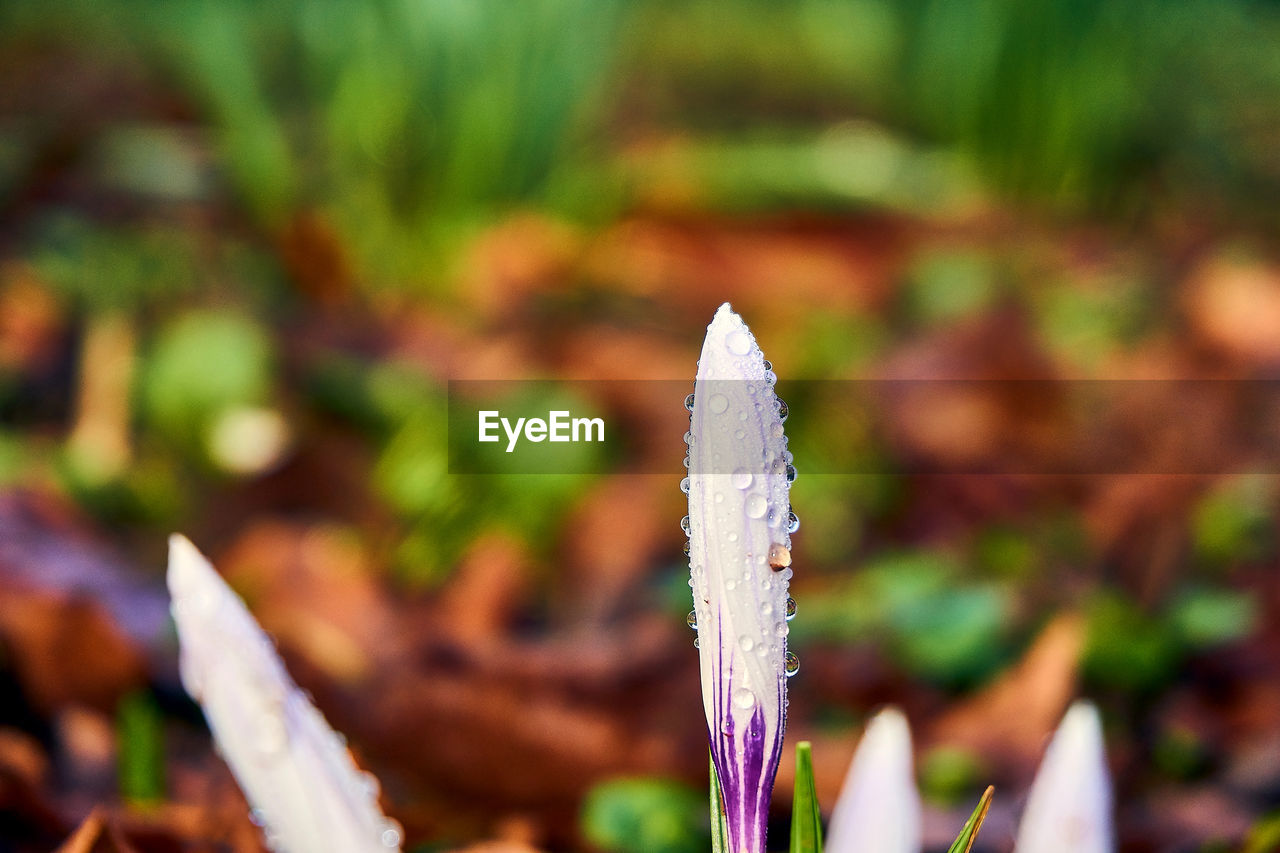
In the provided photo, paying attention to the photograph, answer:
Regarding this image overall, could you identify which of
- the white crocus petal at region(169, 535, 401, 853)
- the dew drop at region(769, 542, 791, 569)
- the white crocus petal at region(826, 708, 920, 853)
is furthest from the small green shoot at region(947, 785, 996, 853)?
the white crocus petal at region(169, 535, 401, 853)

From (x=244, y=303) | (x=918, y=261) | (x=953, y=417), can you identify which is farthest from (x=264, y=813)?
(x=918, y=261)

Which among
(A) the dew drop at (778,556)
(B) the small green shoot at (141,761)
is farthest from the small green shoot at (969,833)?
(B) the small green shoot at (141,761)

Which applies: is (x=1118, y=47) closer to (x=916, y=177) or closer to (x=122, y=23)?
(x=916, y=177)

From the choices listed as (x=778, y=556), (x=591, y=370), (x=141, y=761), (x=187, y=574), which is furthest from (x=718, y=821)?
(x=591, y=370)

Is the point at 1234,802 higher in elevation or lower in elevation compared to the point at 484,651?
lower

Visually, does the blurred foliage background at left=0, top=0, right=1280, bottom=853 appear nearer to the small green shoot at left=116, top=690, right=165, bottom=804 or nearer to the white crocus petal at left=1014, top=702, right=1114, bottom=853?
the small green shoot at left=116, top=690, right=165, bottom=804
